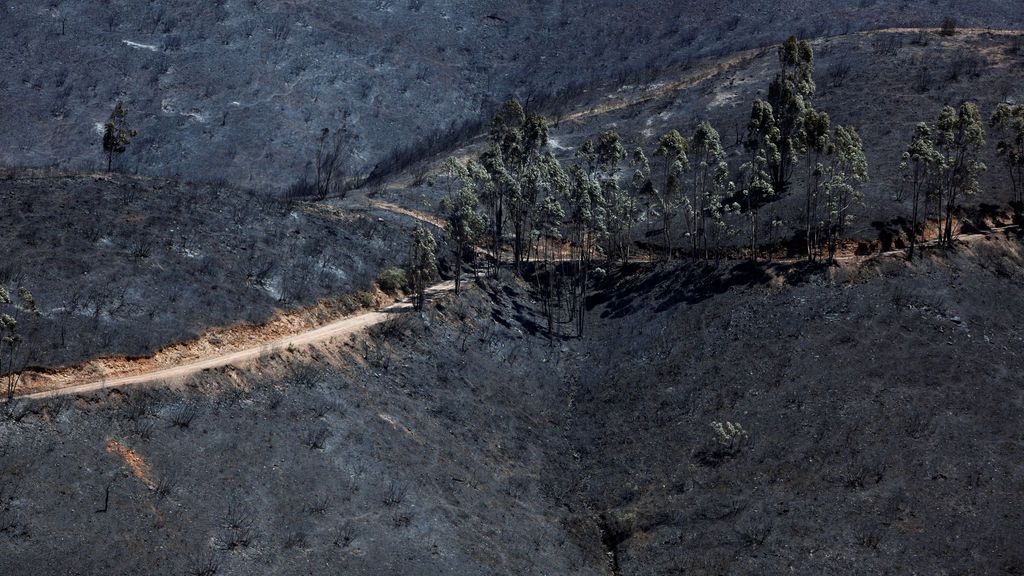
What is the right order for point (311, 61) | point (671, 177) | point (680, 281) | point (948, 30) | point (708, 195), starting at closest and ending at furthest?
1. point (680, 281)
2. point (671, 177)
3. point (708, 195)
4. point (948, 30)
5. point (311, 61)

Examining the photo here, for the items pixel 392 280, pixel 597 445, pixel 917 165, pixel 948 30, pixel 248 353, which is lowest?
pixel 597 445

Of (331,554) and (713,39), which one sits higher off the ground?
(713,39)

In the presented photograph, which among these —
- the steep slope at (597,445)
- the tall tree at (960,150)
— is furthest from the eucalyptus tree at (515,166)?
the tall tree at (960,150)

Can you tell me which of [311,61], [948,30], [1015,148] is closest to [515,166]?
[1015,148]

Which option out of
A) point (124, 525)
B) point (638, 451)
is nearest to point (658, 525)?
point (638, 451)

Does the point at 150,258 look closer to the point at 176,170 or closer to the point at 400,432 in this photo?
the point at 400,432

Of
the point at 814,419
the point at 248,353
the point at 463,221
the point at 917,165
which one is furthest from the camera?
the point at 463,221

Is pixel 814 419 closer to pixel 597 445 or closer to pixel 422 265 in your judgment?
pixel 597 445
